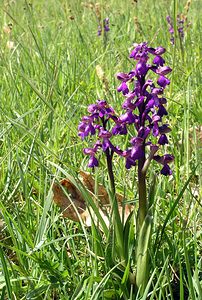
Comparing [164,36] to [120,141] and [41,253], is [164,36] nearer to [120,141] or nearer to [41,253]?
[120,141]

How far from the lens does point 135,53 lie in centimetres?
116

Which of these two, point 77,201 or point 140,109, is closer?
point 140,109

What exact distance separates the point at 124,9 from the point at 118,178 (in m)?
3.44

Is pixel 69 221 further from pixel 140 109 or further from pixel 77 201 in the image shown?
pixel 140 109

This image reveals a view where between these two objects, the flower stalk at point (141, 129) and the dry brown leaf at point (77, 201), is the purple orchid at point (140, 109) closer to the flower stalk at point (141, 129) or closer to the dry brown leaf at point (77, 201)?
the flower stalk at point (141, 129)

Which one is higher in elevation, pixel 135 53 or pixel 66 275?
pixel 135 53

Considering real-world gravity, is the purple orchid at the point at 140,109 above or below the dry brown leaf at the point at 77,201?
above

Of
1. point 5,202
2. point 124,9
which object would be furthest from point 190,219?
point 124,9

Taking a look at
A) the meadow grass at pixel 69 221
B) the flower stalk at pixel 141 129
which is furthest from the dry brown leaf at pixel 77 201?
the flower stalk at pixel 141 129

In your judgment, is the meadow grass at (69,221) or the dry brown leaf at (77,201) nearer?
the meadow grass at (69,221)

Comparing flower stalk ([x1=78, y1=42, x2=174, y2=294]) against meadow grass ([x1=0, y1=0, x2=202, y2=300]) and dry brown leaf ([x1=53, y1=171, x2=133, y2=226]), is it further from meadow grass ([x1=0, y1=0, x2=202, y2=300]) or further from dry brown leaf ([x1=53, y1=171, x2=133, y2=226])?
dry brown leaf ([x1=53, y1=171, x2=133, y2=226])

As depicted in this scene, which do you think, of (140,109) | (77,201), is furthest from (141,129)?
(77,201)

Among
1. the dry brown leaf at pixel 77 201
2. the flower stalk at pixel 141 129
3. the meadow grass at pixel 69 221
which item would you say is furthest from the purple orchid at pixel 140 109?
the dry brown leaf at pixel 77 201

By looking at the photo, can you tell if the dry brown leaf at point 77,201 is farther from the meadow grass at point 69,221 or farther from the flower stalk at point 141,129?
the flower stalk at point 141,129
